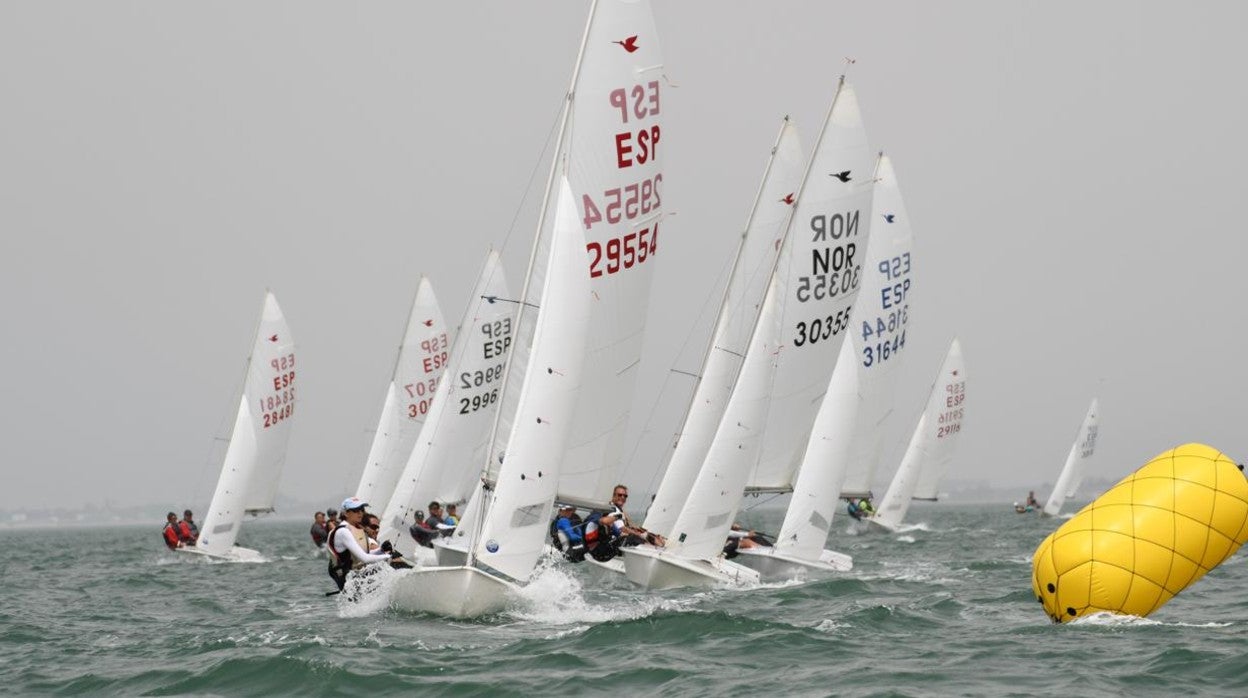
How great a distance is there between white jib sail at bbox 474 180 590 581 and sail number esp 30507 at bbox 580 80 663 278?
1.26 metres

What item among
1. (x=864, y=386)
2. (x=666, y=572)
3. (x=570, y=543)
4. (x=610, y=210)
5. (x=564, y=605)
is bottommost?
(x=564, y=605)

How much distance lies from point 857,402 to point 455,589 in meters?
9.31

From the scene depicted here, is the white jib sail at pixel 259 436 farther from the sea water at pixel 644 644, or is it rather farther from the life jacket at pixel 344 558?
the life jacket at pixel 344 558

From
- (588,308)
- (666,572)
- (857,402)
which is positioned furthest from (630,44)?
(857,402)

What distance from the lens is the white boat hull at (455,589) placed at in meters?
12.8

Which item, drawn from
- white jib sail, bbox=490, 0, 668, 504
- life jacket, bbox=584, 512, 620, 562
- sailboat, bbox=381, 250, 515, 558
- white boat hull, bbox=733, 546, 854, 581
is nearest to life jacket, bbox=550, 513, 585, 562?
life jacket, bbox=584, 512, 620, 562

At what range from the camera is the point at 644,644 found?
11445mm

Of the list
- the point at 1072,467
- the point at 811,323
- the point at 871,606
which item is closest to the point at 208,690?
the point at 871,606

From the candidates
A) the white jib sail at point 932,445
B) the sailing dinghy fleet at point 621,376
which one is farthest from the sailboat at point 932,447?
the sailing dinghy fleet at point 621,376

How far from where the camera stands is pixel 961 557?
24.9 metres

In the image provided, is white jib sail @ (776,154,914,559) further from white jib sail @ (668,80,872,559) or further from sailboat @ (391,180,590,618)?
sailboat @ (391,180,590,618)

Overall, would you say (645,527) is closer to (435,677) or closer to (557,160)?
(557,160)

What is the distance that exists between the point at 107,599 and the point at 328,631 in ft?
24.2

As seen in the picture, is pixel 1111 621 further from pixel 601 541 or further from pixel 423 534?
pixel 423 534
